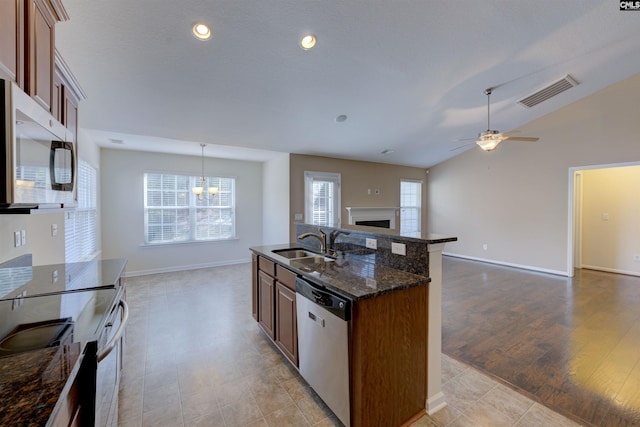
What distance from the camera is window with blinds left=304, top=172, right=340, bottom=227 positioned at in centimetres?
554

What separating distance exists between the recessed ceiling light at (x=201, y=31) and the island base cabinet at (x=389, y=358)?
2.56 meters

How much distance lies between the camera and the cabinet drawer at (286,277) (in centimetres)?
207

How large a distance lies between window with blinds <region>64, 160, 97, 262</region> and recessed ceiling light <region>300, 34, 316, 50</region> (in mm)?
3185

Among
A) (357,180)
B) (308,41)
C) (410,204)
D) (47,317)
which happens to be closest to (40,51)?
(47,317)

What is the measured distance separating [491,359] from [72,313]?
3.09m

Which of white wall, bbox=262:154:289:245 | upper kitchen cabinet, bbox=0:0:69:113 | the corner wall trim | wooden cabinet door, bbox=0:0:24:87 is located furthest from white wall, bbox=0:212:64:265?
white wall, bbox=262:154:289:245

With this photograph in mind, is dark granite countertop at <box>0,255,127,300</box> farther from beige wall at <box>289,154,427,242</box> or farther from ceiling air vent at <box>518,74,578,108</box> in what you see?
ceiling air vent at <box>518,74,578,108</box>

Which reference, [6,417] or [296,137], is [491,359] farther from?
[296,137]

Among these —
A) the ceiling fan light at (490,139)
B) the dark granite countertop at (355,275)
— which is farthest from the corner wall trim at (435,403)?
the ceiling fan light at (490,139)

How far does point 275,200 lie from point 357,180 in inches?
79.3

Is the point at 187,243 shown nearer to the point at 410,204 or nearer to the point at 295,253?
the point at 295,253

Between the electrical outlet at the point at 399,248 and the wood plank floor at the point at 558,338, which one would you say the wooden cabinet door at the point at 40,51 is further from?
the wood plank floor at the point at 558,338

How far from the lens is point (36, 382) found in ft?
2.44

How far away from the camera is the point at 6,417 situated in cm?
61
